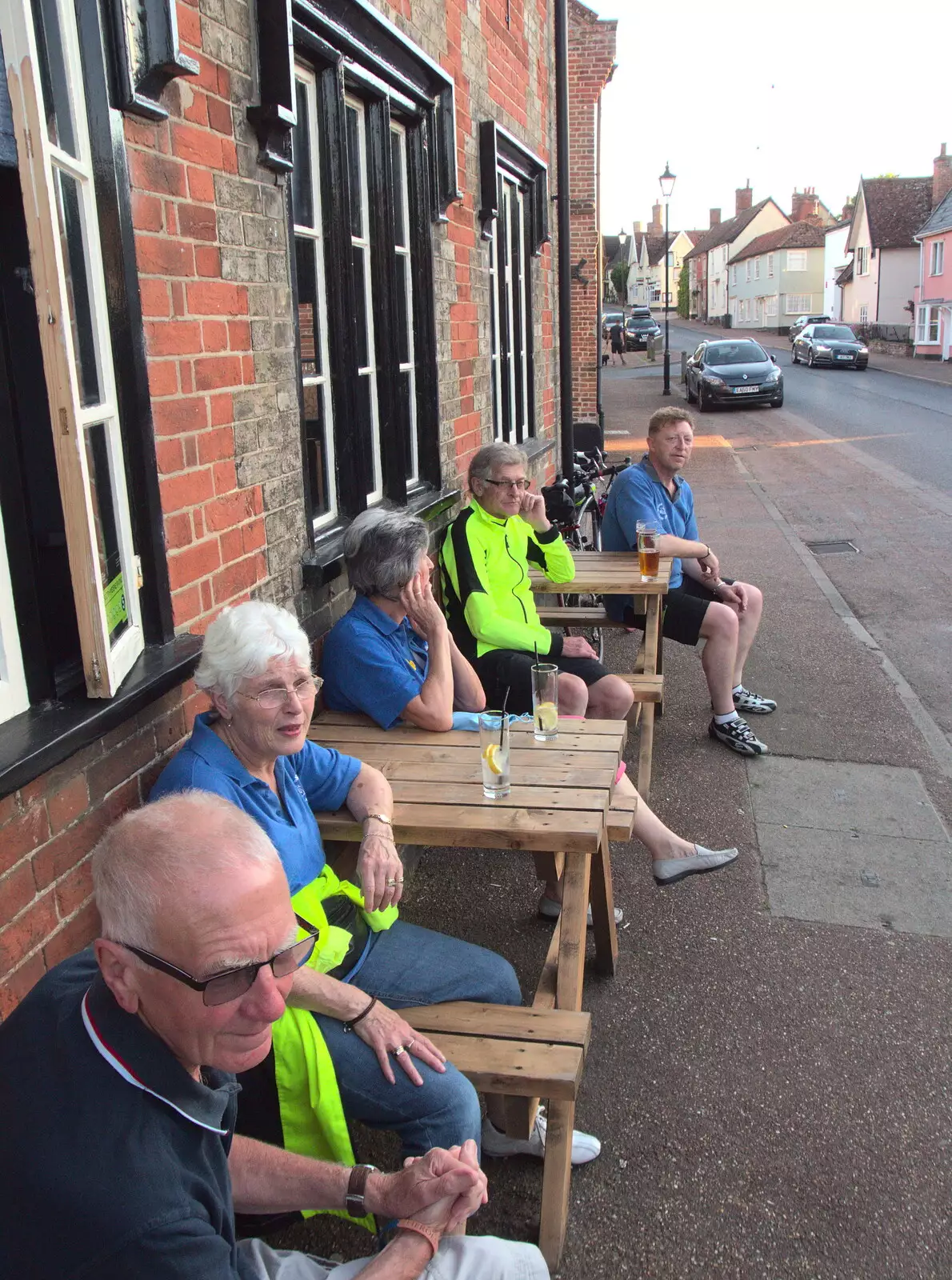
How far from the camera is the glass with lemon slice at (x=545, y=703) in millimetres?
3371

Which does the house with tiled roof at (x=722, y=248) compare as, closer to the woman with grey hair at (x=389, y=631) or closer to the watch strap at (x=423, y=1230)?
the woman with grey hair at (x=389, y=631)

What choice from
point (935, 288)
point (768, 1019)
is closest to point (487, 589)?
point (768, 1019)

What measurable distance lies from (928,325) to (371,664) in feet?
151

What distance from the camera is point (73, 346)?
204 cm

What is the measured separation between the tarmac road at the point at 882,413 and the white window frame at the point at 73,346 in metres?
12.7

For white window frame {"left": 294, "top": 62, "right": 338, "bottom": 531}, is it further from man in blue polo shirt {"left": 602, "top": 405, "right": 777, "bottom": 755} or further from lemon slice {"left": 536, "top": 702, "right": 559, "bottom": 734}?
man in blue polo shirt {"left": 602, "top": 405, "right": 777, "bottom": 755}

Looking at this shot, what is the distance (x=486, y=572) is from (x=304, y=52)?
201 cm

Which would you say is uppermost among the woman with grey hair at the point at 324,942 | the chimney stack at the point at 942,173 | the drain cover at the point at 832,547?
the chimney stack at the point at 942,173

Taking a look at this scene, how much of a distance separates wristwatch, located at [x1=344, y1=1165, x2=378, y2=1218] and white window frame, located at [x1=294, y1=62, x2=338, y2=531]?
93.1 inches

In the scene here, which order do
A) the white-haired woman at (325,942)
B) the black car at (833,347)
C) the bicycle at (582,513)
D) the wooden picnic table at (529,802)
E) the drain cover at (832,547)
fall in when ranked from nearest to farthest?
the white-haired woman at (325,942) → the wooden picnic table at (529,802) → the bicycle at (582,513) → the drain cover at (832,547) → the black car at (833,347)

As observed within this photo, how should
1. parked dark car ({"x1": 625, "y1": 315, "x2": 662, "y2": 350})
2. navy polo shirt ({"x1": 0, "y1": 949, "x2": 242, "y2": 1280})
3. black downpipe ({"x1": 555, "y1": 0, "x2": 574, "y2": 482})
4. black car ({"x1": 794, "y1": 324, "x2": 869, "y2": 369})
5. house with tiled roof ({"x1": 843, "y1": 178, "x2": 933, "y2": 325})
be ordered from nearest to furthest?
navy polo shirt ({"x1": 0, "y1": 949, "x2": 242, "y2": 1280}), black downpipe ({"x1": 555, "y1": 0, "x2": 574, "y2": 482}), black car ({"x1": 794, "y1": 324, "x2": 869, "y2": 369}), house with tiled roof ({"x1": 843, "y1": 178, "x2": 933, "y2": 325}), parked dark car ({"x1": 625, "y1": 315, "x2": 662, "y2": 350})

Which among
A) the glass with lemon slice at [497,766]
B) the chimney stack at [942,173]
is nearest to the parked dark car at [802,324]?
the chimney stack at [942,173]

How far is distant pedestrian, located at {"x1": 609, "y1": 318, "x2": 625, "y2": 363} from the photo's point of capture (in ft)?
158

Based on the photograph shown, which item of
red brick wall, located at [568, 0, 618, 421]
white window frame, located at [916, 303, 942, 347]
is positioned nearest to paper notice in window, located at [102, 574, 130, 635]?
red brick wall, located at [568, 0, 618, 421]
